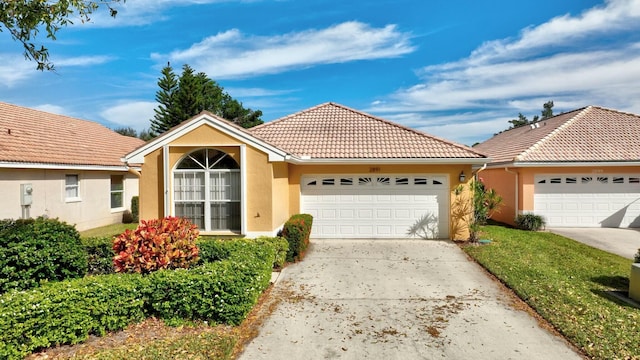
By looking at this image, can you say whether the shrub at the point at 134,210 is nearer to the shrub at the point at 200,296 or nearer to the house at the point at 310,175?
the house at the point at 310,175

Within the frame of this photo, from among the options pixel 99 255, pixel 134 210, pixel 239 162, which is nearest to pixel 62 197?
pixel 134 210

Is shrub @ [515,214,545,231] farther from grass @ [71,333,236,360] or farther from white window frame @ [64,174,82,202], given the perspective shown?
white window frame @ [64,174,82,202]

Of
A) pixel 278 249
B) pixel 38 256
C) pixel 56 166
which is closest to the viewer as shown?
pixel 38 256

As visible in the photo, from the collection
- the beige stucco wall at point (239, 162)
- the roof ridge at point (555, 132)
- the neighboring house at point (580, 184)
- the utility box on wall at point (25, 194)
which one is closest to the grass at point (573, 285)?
the neighboring house at point (580, 184)

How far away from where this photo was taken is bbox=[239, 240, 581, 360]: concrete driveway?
17.4 feet

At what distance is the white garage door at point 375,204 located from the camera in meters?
13.4

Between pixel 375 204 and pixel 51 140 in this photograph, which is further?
pixel 51 140

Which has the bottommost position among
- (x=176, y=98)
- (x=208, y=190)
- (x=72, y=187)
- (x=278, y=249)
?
(x=278, y=249)

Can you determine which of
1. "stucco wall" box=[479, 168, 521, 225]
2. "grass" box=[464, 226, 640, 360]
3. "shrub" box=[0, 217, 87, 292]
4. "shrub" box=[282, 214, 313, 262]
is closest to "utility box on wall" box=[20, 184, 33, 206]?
"shrub" box=[0, 217, 87, 292]

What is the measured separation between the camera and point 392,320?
6.36 m

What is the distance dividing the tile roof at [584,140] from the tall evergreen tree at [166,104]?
27.8 meters

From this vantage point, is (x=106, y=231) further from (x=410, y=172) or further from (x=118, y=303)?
(x=410, y=172)

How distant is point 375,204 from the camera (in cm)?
1350

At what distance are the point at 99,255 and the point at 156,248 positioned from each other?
2448 mm
